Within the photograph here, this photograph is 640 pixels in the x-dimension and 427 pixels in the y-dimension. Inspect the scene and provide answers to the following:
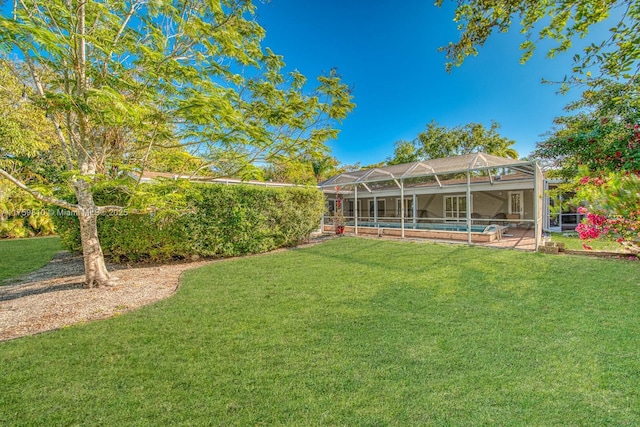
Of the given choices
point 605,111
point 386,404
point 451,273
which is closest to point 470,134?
point 605,111

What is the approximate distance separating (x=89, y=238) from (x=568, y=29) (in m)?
9.27

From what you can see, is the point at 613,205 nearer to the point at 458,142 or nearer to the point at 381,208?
the point at 381,208

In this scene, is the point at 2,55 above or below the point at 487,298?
above

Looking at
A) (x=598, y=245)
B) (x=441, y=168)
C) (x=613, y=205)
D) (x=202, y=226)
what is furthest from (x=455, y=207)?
(x=613, y=205)

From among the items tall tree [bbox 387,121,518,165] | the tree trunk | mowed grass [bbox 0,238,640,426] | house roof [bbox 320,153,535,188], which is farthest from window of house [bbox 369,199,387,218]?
the tree trunk

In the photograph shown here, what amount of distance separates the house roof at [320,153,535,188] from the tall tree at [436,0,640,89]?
825 centimetres

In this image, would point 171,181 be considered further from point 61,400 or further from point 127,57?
point 61,400

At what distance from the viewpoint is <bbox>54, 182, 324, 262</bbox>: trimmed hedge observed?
899 cm

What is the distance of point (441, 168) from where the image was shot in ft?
45.8

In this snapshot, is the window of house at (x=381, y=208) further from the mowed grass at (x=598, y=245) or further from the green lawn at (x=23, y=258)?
the green lawn at (x=23, y=258)

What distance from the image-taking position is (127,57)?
599 cm

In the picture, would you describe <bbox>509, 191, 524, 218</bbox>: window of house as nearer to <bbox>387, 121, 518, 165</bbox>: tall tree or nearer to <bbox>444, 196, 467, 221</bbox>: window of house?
<bbox>444, 196, 467, 221</bbox>: window of house

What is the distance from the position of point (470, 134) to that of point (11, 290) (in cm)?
3544

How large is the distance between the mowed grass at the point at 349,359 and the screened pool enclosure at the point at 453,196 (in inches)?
274
